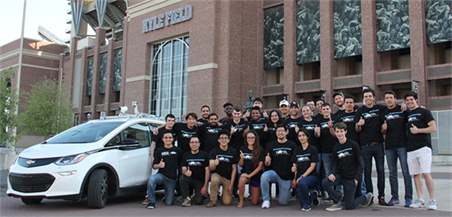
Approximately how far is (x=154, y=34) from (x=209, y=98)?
10.0 meters

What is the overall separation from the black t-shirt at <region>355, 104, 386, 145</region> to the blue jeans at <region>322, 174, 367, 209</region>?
3.17 ft

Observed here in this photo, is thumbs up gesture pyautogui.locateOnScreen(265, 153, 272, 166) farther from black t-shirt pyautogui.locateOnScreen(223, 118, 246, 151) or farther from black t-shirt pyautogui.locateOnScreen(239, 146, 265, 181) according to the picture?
black t-shirt pyautogui.locateOnScreen(223, 118, 246, 151)

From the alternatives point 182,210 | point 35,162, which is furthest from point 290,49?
point 35,162

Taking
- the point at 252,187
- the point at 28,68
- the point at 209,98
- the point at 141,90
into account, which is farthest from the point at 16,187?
the point at 28,68

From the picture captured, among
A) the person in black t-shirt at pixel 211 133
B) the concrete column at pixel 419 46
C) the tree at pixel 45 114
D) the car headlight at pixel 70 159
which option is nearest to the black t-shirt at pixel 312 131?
the person in black t-shirt at pixel 211 133

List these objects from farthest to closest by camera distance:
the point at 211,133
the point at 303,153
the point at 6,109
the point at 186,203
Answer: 1. the point at 6,109
2. the point at 211,133
3. the point at 186,203
4. the point at 303,153

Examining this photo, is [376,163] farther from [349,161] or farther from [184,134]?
[184,134]

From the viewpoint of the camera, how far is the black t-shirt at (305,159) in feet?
23.7

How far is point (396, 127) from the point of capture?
7.04 m

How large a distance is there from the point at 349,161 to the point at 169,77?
30532mm

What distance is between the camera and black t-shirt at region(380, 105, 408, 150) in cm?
700

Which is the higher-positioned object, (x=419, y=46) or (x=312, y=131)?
(x=419, y=46)

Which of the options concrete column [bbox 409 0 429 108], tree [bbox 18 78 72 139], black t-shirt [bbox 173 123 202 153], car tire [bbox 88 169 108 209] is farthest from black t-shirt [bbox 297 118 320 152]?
tree [bbox 18 78 72 139]

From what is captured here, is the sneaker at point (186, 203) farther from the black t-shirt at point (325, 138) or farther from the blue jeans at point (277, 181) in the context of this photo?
the black t-shirt at point (325, 138)
